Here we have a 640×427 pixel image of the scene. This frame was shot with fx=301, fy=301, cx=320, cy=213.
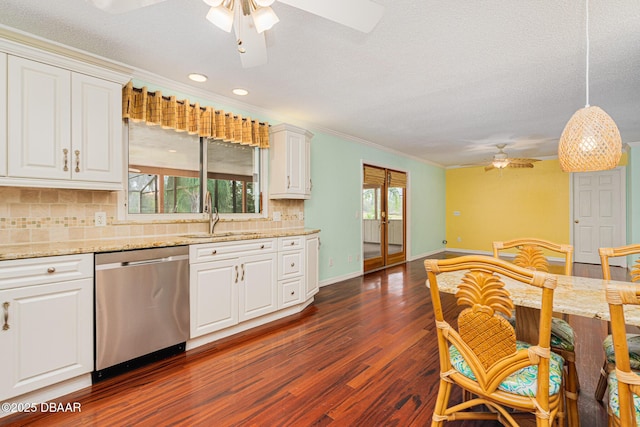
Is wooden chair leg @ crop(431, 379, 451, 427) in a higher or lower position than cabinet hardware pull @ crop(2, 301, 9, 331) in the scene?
lower

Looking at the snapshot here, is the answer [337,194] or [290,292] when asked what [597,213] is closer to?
[337,194]

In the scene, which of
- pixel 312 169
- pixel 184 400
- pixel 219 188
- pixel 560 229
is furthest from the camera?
pixel 560 229

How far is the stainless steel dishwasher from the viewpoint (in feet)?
6.80

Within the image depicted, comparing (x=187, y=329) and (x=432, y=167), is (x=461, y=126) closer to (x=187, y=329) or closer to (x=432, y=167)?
(x=432, y=167)

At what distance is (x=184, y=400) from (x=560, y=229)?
802cm

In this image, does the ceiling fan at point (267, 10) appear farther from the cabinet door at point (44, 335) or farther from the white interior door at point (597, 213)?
the white interior door at point (597, 213)

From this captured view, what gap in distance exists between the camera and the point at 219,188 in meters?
3.43

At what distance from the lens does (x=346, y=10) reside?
1513 millimetres

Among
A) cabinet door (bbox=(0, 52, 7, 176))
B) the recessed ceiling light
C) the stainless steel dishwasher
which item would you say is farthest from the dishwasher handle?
the recessed ceiling light

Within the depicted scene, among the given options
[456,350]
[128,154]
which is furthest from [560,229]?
[128,154]

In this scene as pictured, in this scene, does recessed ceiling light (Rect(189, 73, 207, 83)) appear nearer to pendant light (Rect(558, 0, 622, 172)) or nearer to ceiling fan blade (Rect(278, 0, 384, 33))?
ceiling fan blade (Rect(278, 0, 384, 33))

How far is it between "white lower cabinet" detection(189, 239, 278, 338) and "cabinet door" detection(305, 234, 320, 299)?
490 millimetres

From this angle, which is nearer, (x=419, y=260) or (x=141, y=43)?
(x=141, y=43)

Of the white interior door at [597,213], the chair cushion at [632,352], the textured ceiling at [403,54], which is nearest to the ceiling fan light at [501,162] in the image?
the textured ceiling at [403,54]
